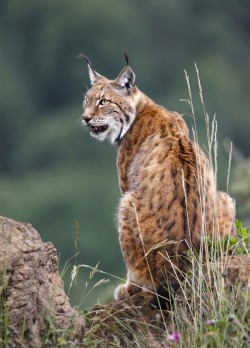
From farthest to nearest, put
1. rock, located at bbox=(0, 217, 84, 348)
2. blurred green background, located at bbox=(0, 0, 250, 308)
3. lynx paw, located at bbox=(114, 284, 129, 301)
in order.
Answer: blurred green background, located at bbox=(0, 0, 250, 308)
lynx paw, located at bbox=(114, 284, 129, 301)
rock, located at bbox=(0, 217, 84, 348)

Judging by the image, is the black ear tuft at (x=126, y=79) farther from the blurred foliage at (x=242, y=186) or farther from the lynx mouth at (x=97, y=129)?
the blurred foliage at (x=242, y=186)

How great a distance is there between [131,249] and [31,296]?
1.58 meters

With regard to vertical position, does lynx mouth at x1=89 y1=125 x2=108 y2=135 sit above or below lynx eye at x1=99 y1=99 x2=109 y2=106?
below

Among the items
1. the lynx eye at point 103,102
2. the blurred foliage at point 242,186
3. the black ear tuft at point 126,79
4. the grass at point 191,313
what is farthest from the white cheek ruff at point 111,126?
the blurred foliage at point 242,186

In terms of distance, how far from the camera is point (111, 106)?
8.31 m

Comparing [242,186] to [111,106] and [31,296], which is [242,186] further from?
[31,296]

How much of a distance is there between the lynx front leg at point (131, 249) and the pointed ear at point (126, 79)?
160cm

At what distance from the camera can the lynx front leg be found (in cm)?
665

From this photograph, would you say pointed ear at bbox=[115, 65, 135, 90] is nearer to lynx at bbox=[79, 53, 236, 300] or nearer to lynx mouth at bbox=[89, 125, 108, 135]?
lynx mouth at bbox=[89, 125, 108, 135]

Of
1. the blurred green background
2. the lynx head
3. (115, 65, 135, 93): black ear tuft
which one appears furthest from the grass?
the blurred green background

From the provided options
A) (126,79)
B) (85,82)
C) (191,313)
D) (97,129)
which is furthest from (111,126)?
(85,82)

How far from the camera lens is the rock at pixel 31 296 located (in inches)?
203

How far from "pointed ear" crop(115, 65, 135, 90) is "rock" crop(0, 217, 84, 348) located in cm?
288

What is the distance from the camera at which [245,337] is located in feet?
17.5
